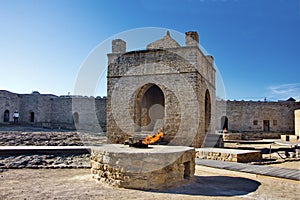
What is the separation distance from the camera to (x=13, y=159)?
938 cm

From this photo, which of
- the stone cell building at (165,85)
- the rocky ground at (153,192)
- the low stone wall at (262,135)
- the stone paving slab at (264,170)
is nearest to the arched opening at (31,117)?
the stone cell building at (165,85)

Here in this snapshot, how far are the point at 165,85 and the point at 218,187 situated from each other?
660 centimetres

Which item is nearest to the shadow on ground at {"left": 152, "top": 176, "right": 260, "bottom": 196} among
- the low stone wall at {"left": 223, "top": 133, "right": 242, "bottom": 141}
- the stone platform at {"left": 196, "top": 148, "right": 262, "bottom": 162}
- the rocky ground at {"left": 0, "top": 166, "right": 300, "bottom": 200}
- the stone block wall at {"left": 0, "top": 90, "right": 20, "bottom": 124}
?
the rocky ground at {"left": 0, "top": 166, "right": 300, "bottom": 200}

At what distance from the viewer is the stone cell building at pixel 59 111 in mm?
27641

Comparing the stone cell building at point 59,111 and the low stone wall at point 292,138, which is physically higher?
the stone cell building at point 59,111

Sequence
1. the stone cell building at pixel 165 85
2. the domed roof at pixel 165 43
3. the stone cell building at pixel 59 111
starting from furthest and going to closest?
1. the stone cell building at pixel 59 111
2. the domed roof at pixel 165 43
3. the stone cell building at pixel 165 85

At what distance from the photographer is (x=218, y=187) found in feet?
19.9

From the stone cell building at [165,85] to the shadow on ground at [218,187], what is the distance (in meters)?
4.62

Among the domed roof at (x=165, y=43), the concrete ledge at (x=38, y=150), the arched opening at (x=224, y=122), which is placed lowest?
the concrete ledge at (x=38, y=150)

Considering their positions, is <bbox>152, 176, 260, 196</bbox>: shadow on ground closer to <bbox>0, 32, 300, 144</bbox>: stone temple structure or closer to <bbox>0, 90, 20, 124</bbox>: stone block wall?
<bbox>0, 32, 300, 144</bbox>: stone temple structure

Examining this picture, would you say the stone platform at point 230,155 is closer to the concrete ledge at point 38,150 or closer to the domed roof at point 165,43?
the concrete ledge at point 38,150

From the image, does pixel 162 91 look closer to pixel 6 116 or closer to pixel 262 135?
pixel 262 135

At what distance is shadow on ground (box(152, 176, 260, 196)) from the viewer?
18.4 feet

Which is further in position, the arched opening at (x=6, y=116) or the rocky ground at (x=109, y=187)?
the arched opening at (x=6, y=116)
